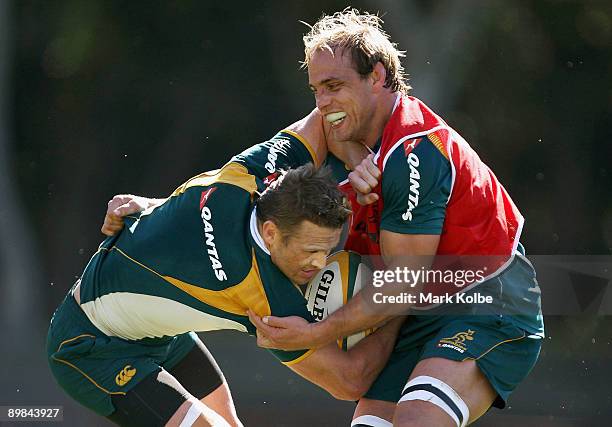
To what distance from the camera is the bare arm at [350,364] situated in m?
3.76

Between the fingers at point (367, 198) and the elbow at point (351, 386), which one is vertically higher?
the fingers at point (367, 198)

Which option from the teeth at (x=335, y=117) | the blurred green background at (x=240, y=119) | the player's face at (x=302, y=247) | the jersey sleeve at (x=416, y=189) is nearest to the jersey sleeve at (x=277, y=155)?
the teeth at (x=335, y=117)

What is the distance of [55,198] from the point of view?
6.87 m

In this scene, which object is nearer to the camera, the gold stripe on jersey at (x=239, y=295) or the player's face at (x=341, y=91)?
the gold stripe on jersey at (x=239, y=295)

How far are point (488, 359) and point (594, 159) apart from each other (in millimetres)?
3085

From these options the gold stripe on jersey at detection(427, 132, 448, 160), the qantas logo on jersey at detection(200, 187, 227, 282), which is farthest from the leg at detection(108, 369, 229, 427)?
the gold stripe on jersey at detection(427, 132, 448, 160)

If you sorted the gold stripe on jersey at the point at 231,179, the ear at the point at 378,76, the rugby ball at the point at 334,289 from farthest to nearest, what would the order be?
the ear at the point at 378,76
the rugby ball at the point at 334,289
the gold stripe on jersey at the point at 231,179

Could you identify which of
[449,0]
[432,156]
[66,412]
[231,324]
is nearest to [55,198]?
[66,412]

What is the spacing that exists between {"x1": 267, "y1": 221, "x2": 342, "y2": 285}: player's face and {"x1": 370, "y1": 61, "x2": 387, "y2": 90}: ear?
27.5 inches

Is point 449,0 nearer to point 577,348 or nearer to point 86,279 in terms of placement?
point 577,348

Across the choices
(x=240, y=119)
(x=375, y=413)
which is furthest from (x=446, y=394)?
(x=240, y=119)

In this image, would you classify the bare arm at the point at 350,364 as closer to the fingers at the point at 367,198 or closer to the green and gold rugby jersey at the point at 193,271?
the green and gold rugby jersey at the point at 193,271

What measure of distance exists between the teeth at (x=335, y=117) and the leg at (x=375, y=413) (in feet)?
3.68

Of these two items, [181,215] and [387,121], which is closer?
[181,215]
